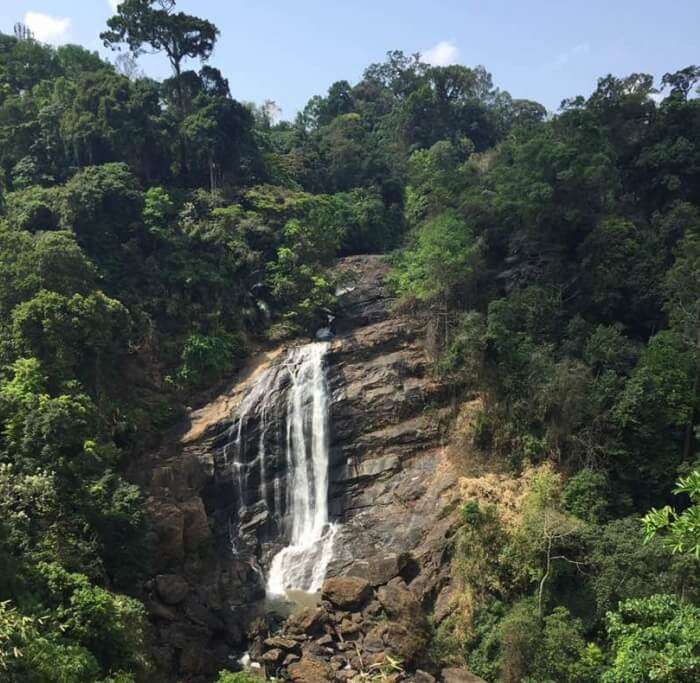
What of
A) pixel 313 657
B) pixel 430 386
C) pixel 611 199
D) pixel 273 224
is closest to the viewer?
pixel 313 657

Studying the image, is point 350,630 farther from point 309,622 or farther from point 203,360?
point 203,360

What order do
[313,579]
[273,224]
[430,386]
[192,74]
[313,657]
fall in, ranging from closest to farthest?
[313,657]
[313,579]
[430,386]
[273,224]
[192,74]

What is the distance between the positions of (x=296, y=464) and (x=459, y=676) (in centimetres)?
1026

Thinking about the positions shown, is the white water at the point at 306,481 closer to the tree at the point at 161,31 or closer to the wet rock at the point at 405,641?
the wet rock at the point at 405,641

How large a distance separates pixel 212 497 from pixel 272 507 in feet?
7.31

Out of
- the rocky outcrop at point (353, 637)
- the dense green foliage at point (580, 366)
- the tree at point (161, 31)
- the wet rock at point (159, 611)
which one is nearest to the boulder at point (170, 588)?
the wet rock at point (159, 611)

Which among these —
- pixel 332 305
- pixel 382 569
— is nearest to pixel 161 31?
pixel 332 305

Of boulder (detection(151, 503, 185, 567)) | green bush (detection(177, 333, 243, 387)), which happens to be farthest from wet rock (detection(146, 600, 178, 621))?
green bush (detection(177, 333, 243, 387))

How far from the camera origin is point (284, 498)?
24.7m

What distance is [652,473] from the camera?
20.3m

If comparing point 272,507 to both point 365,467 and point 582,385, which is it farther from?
point 582,385

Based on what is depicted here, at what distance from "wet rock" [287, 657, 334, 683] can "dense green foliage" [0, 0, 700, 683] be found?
346cm

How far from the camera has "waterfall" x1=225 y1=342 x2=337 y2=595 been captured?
22.9m

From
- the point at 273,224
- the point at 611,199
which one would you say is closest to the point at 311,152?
the point at 273,224
